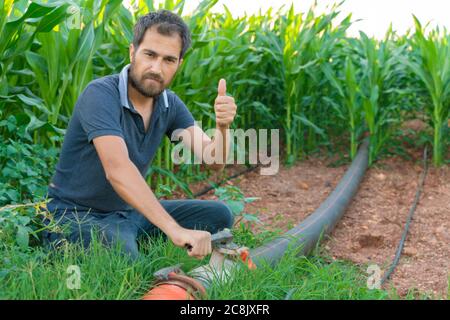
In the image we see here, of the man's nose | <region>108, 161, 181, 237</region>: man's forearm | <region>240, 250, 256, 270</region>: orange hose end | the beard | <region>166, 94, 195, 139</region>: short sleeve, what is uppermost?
the man's nose

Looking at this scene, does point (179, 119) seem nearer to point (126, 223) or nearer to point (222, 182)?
point (126, 223)

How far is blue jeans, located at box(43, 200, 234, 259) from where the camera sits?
267 centimetres

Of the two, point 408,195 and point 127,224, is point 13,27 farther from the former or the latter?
point 408,195

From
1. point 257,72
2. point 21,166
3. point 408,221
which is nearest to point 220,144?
point 21,166

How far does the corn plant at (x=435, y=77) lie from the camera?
17.8 ft

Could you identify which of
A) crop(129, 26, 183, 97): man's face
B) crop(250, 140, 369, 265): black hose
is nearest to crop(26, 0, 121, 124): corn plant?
crop(129, 26, 183, 97): man's face

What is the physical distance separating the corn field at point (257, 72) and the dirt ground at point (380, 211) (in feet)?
0.91

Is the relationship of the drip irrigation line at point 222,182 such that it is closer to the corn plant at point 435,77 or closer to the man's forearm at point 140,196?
the corn plant at point 435,77

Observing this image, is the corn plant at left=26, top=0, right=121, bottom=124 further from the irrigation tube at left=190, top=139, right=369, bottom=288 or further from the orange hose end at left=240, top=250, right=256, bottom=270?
the orange hose end at left=240, top=250, right=256, bottom=270

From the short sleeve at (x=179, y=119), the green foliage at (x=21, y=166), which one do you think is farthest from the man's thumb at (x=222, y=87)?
the green foliage at (x=21, y=166)

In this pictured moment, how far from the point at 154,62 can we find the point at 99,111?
1.01ft

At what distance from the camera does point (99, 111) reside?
8.32ft

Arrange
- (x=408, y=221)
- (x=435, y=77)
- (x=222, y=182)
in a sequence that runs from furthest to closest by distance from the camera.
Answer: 1. (x=435, y=77)
2. (x=222, y=182)
3. (x=408, y=221)
